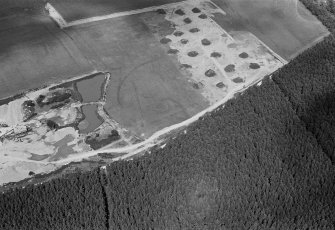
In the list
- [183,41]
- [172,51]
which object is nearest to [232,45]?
[183,41]

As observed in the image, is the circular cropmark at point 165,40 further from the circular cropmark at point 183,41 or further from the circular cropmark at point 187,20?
the circular cropmark at point 187,20

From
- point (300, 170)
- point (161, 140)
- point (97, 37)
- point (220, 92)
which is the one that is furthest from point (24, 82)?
point (300, 170)

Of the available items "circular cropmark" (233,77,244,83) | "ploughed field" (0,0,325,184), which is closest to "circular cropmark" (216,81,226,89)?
"ploughed field" (0,0,325,184)

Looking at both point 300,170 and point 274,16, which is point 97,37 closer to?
point 274,16

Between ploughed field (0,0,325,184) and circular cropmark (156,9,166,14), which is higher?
circular cropmark (156,9,166,14)

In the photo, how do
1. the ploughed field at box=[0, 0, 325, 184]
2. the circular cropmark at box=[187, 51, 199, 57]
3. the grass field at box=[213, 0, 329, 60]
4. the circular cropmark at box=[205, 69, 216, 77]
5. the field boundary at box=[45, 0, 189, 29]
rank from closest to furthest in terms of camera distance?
the ploughed field at box=[0, 0, 325, 184] → the circular cropmark at box=[205, 69, 216, 77] → the circular cropmark at box=[187, 51, 199, 57] → the grass field at box=[213, 0, 329, 60] → the field boundary at box=[45, 0, 189, 29]

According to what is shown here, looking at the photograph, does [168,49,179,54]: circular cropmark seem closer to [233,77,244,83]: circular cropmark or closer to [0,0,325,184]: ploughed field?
[0,0,325,184]: ploughed field

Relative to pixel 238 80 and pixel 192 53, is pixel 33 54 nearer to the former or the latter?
pixel 192 53
